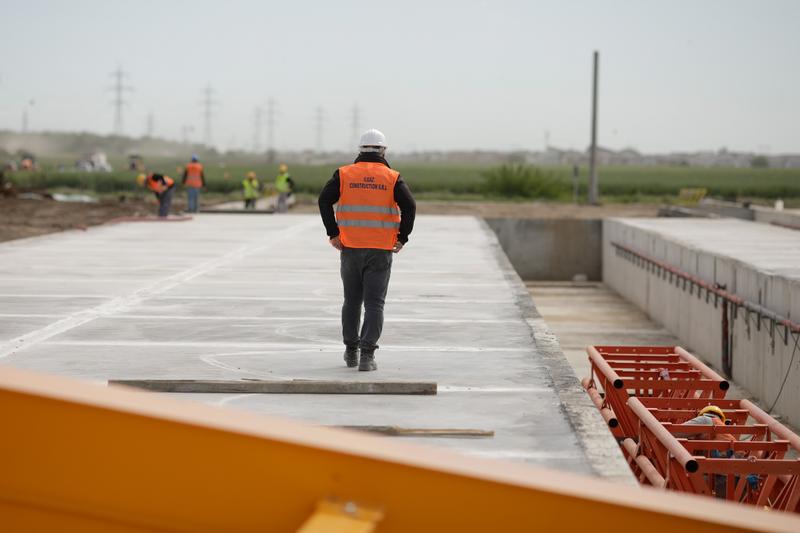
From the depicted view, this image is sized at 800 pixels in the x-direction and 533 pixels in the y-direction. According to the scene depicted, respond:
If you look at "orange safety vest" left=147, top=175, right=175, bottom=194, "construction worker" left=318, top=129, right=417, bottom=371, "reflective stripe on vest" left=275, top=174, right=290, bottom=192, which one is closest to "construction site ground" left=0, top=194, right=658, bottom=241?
"orange safety vest" left=147, top=175, right=175, bottom=194

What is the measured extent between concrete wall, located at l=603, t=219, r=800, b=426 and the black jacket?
26.3 ft

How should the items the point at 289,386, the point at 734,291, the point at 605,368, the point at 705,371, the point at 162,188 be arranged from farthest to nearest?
the point at 162,188 < the point at 734,291 < the point at 605,368 < the point at 705,371 < the point at 289,386

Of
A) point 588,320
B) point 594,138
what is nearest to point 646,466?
point 588,320

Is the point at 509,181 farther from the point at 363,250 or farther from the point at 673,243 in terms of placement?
the point at 363,250

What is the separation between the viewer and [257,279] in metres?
19.3

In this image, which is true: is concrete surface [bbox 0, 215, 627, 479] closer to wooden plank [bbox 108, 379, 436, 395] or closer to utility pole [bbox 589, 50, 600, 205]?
wooden plank [bbox 108, 379, 436, 395]

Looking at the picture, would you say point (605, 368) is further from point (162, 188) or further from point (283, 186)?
point (283, 186)

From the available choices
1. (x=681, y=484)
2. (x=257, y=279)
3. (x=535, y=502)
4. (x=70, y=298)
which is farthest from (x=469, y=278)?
(x=535, y=502)

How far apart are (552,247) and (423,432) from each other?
116 feet

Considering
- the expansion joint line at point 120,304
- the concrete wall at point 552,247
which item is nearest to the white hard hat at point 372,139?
the expansion joint line at point 120,304

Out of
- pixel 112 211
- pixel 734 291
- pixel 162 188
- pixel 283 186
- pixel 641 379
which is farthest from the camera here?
pixel 112 211

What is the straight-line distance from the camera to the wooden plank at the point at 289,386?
31.1ft

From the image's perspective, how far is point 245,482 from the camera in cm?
290

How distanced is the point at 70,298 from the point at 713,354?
12011mm
